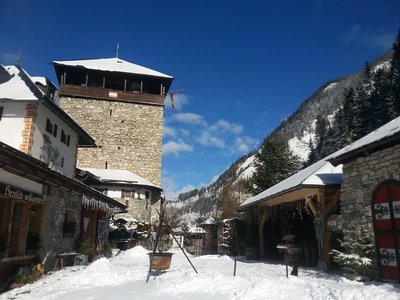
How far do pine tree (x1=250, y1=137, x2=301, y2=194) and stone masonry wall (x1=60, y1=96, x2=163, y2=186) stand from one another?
966 centimetres

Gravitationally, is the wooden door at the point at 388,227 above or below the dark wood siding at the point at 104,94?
below

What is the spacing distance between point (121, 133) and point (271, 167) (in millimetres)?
14929

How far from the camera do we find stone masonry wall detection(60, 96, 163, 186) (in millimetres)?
33688

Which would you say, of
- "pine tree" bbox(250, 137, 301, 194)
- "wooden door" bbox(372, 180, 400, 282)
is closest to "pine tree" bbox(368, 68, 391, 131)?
"pine tree" bbox(250, 137, 301, 194)

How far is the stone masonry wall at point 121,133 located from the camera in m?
33.7

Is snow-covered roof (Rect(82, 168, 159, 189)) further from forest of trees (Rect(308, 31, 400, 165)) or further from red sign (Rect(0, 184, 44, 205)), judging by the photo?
forest of trees (Rect(308, 31, 400, 165))

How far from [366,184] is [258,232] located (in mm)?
9904

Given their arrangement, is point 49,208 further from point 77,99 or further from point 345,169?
point 77,99

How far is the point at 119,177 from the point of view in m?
30.5

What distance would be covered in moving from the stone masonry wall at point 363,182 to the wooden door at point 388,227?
0.61ft

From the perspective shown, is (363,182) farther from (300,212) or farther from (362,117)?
(362,117)

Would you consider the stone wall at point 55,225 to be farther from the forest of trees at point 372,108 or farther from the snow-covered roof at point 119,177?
the forest of trees at point 372,108

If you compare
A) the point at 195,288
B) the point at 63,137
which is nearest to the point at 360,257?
the point at 195,288

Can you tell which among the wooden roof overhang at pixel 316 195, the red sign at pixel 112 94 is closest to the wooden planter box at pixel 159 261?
the wooden roof overhang at pixel 316 195
